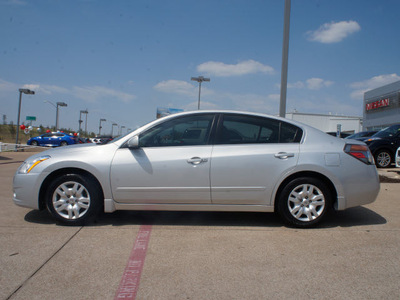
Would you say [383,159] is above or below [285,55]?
below

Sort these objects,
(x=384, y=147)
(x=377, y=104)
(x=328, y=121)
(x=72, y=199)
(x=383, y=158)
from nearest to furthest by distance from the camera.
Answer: (x=72, y=199), (x=384, y=147), (x=383, y=158), (x=377, y=104), (x=328, y=121)

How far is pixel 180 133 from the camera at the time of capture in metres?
4.34

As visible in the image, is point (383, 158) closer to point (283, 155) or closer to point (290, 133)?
point (290, 133)

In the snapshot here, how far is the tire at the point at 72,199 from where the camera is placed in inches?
165

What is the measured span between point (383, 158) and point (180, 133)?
9595mm

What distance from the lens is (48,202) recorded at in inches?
167

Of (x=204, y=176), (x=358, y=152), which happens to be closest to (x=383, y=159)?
(x=358, y=152)

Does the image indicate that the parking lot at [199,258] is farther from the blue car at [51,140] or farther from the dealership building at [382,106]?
the blue car at [51,140]

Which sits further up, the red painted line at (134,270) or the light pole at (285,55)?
the light pole at (285,55)

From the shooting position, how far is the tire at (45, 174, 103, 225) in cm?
420

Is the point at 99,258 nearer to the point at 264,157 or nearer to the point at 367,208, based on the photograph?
the point at 264,157

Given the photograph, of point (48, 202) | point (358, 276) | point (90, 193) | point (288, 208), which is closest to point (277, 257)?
point (358, 276)

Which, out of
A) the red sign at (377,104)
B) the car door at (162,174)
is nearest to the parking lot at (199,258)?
the car door at (162,174)

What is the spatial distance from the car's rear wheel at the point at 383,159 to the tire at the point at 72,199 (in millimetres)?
10241
